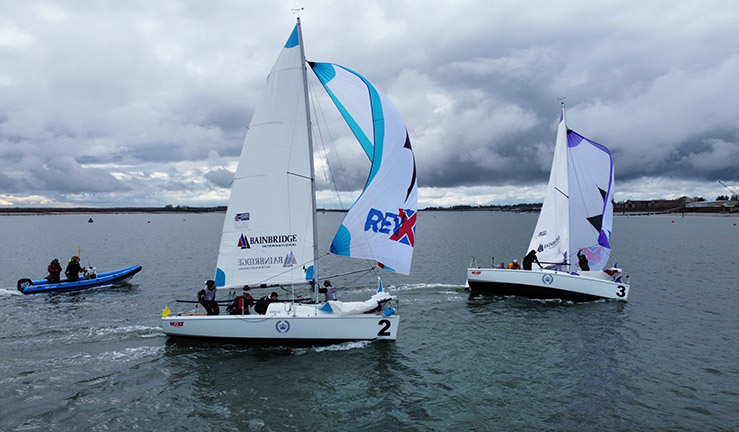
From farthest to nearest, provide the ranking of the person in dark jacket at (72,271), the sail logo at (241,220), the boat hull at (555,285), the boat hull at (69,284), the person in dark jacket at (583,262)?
1. the person in dark jacket at (72,271)
2. the person in dark jacket at (583,262)
3. the boat hull at (69,284)
4. the boat hull at (555,285)
5. the sail logo at (241,220)

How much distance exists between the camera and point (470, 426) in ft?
35.4

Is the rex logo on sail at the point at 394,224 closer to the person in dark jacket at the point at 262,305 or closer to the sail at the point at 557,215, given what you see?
the person in dark jacket at the point at 262,305

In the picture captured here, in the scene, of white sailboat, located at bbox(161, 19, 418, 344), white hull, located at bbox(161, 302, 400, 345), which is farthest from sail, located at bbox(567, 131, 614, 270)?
white hull, located at bbox(161, 302, 400, 345)

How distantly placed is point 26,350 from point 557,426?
705 inches

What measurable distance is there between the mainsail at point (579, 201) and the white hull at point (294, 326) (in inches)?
597

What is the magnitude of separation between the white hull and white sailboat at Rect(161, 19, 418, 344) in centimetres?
4

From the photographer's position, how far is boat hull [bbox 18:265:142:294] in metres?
25.0

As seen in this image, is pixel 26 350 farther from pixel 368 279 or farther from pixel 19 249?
pixel 19 249

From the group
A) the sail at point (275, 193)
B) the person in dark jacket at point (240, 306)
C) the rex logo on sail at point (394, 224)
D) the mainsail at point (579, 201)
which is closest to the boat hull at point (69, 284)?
the person in dark jacket at point (240, 306)

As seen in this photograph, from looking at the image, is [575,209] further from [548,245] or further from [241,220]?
[241,220]

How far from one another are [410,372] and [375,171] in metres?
6.85

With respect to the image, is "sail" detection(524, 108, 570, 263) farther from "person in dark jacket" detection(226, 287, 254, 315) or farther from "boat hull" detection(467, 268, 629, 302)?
"person in dark jacket" detection(226, 287, 254, 315)

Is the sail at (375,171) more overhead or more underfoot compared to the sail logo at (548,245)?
more overhead

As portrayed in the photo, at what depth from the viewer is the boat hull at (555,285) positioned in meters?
23.4
